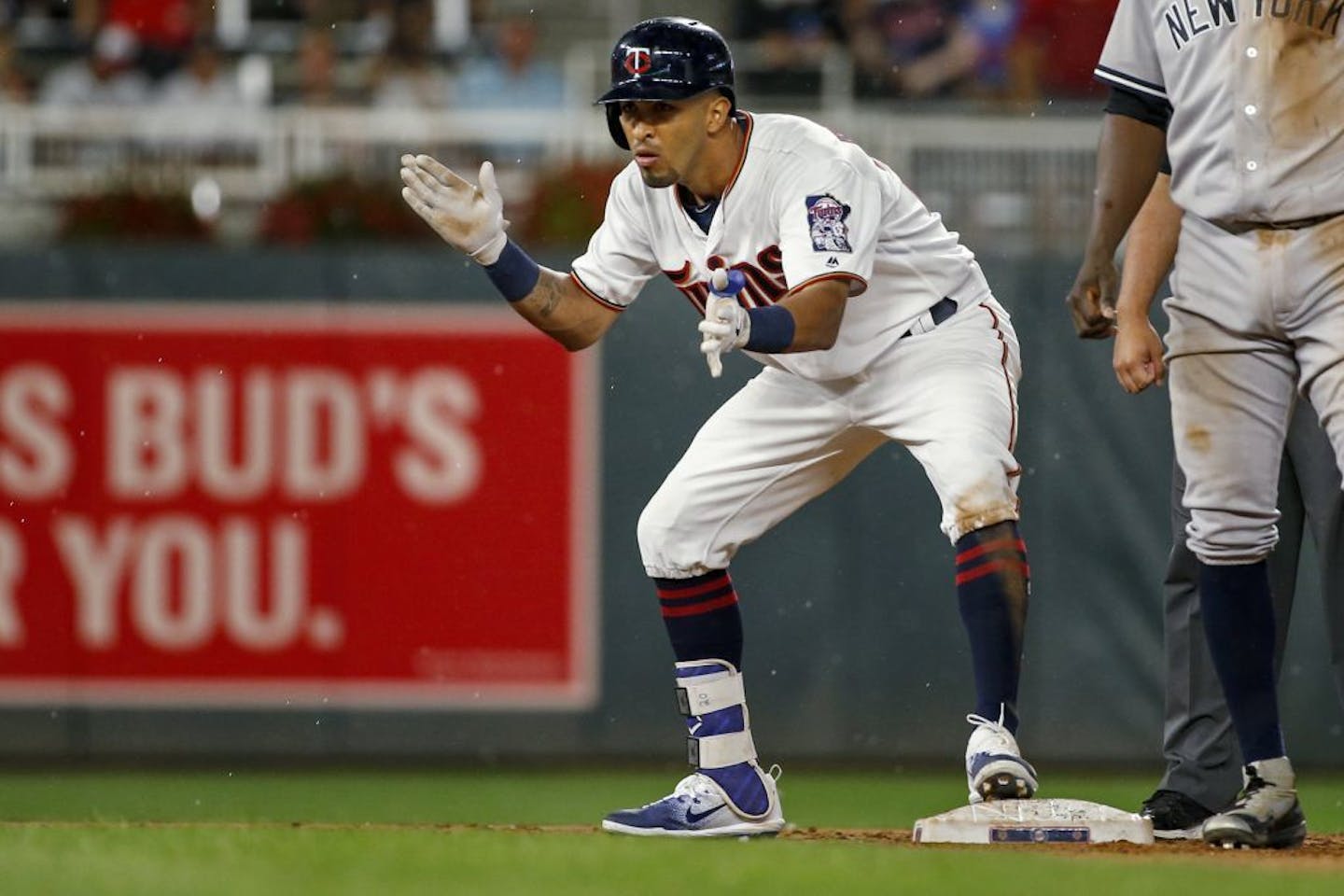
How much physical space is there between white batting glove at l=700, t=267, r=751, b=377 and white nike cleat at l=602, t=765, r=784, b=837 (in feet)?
3.83

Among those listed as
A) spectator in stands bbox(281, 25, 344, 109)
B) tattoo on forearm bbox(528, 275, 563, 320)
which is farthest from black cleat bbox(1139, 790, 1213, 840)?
spectator in stands bbox(281, 25, 344, 109)

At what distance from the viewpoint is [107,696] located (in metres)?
8.42

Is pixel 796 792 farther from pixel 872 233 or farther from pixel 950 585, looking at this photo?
pixel 872 233

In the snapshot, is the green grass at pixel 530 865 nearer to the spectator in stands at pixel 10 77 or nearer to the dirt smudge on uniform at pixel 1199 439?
the dirt smudge on uniform at pixel 1199 439

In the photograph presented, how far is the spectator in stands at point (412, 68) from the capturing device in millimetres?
10648

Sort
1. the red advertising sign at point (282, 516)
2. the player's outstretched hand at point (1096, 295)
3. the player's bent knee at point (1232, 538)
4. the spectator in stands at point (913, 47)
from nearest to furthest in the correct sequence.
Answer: the player's bent knee at point (1232, 538), the player's outstretched hand at point (1096, 295), the red advertising sign at point (282, 516), the spectator in stands at point (913, 47)

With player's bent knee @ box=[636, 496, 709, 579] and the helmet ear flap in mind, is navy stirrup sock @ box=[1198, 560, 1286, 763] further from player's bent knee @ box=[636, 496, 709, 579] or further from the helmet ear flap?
the helmet ear flap

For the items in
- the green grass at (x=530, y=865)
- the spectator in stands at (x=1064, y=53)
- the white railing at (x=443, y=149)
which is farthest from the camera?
the spectator in stands at (x=1064, y=53)

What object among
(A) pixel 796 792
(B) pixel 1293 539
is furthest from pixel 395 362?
(B) pixel 1293 539

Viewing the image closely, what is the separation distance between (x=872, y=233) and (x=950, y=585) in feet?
11.2

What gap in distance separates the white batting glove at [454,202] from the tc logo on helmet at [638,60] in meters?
0.41

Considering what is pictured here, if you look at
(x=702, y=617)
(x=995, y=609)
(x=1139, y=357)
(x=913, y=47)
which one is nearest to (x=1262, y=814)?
(x=995, y=609)

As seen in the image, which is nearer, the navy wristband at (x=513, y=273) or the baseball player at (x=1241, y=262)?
the baseball player at (x=1241, y=262)

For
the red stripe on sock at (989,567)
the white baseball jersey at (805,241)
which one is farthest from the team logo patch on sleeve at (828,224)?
the red stripe on sock at (989,567)
